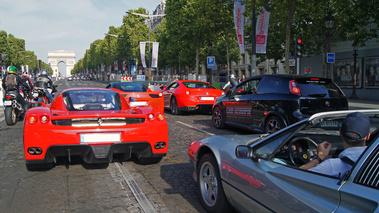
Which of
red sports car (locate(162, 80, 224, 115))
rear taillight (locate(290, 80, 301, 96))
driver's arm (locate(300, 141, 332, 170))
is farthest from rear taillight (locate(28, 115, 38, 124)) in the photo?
red sports car (locate(162, 80, 224, 115))

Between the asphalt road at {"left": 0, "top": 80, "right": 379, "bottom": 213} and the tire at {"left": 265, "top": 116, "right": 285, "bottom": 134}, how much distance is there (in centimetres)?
224

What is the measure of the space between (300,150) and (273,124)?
4599 mm

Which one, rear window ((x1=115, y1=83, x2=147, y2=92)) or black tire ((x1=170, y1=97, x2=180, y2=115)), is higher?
rear window ((x1=115, y1=83, x2=147, y2=92))

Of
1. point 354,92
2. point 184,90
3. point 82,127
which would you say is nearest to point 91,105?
point 82,127

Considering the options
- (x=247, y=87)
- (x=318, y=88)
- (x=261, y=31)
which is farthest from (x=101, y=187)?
(x=261, y=31)

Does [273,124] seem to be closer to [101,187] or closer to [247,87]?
[247,87]

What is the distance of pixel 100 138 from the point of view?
4.83 meters

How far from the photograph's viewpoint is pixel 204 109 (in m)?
13.0

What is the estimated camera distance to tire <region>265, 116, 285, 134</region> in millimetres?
7293

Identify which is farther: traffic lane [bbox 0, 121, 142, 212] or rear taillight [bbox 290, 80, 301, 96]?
rear taillight [bbox 290, 80, 301, 96]

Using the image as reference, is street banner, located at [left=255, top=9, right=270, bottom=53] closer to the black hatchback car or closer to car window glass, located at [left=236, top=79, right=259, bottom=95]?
car window glass, located at [left=236, top=79, right=259, bottom=95]

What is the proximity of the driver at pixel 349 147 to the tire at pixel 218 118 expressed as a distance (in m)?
7.12

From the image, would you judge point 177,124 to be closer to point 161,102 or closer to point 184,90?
point 161,102

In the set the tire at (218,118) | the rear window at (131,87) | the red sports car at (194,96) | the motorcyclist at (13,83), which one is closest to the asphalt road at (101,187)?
the tire at (218,118)
